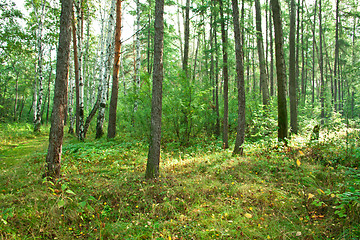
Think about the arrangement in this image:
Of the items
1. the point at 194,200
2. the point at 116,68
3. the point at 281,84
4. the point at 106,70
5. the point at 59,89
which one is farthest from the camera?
the point at 106,70

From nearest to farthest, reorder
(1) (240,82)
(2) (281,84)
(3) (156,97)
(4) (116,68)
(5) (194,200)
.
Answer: (5) (194,200), (3) (156,97), (1) (240,82), (2) (281,84), (4) (116,68)

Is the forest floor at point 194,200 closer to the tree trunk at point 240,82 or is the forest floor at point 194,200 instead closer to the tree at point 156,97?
the tree at point 156,97

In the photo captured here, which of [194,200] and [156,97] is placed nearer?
[194,200]

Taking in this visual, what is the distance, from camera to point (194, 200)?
4047mm

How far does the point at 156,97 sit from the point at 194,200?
99.4 inches

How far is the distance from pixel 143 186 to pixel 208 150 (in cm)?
455

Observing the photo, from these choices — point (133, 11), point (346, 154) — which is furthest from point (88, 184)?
point (133, 11)

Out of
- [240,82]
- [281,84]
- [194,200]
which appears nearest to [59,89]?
[194,200]

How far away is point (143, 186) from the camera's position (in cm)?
457

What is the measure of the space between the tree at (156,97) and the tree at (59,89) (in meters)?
2.12

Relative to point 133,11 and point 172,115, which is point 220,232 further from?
point 133,11

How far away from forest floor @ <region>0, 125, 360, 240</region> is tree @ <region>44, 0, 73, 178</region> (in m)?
0.49

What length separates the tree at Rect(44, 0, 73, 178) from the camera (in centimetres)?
467

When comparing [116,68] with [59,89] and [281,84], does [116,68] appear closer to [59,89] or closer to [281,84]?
[59,89]
